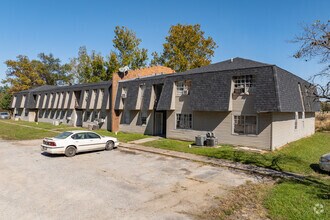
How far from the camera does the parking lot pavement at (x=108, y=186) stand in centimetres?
699

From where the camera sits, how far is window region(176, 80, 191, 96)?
20761mm

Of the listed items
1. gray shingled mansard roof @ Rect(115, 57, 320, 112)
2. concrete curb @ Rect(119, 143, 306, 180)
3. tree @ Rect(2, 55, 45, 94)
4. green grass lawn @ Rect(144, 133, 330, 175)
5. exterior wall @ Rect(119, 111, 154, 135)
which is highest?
tree @ Rect(2, 55, 45, 94)

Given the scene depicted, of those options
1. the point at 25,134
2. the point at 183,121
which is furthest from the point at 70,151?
the point at 25,134

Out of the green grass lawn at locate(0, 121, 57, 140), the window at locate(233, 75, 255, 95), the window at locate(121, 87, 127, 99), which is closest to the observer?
the window at locate(233, 75, 255, 95)

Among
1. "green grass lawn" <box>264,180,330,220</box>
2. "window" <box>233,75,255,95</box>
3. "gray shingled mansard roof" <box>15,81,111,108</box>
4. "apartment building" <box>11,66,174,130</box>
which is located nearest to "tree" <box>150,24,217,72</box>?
"apartment building" <box>11,66,174,130</box>

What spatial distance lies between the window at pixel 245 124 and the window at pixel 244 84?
196 cm

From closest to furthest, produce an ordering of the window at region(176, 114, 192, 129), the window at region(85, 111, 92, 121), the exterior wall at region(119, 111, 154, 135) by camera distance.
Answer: the window at region(176, 114, 192, 129), the exterior wall at region(119, 111, 154, 135), the window at region(85, 111, 92, 121)

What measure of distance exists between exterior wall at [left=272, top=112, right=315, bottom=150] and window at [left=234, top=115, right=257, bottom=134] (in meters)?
1.42

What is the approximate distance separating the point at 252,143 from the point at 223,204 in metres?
10.4

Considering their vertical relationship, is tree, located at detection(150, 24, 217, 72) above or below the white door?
above

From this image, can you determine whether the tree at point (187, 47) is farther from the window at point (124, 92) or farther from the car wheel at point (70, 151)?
the car wheel at point (70, 151)

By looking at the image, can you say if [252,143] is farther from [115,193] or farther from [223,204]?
[115,193]

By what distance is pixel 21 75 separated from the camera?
57.8 m

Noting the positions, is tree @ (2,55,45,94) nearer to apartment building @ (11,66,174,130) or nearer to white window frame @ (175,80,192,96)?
apartment building @ (11,66,174,130)
